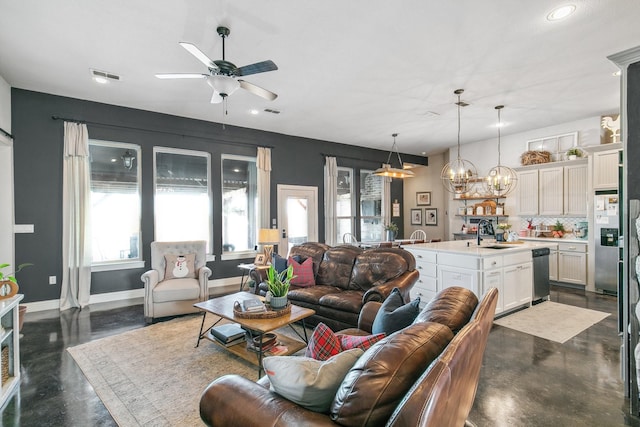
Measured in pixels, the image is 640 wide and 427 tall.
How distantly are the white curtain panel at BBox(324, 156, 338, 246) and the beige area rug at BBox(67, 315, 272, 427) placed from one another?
4341mm

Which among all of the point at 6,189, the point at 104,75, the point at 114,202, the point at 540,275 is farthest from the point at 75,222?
the point at 540,275

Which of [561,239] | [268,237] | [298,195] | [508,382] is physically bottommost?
[508,382]

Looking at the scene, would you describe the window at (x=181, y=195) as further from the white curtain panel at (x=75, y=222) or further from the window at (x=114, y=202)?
the white curtain panel at (x=75, y=222)

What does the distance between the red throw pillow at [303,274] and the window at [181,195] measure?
2634 mm

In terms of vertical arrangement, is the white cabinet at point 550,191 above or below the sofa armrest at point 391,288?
above

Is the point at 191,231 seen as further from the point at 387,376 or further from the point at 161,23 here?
the point at 387,376

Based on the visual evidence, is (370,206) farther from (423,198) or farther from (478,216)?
(478,216)

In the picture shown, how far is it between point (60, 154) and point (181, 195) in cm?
184

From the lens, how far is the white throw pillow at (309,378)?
1.23 m

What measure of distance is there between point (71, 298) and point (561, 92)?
797 centimetres

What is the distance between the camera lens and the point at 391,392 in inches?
42.6

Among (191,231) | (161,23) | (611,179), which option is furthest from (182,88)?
(611,179)

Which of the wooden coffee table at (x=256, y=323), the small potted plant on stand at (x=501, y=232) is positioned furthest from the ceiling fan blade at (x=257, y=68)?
the small potted plant on stand at (x=501, y=232)

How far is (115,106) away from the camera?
5184mm
